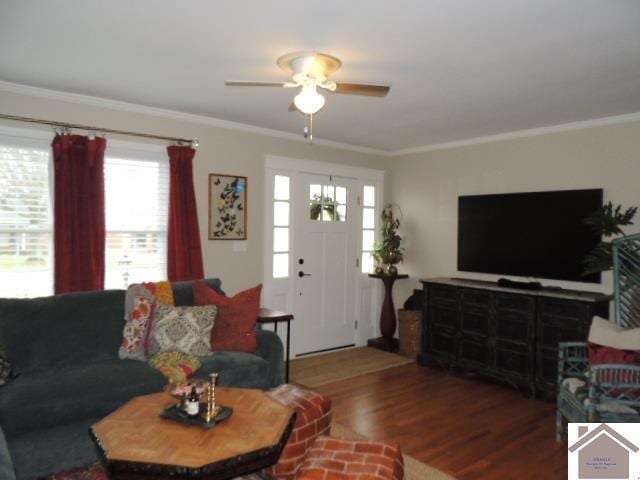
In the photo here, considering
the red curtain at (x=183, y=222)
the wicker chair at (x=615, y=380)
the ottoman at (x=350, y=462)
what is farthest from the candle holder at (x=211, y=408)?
the red curtain at (x=183, y=222)

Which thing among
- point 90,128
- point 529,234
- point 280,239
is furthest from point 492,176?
point 90,128

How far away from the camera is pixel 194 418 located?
6.76 ft

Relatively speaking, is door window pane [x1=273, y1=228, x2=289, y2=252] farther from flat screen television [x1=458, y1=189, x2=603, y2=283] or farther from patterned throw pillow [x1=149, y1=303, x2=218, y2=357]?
flat screen television [x1=458, y1=189, x2=603, y2=283]

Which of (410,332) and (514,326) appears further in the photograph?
(410,332)

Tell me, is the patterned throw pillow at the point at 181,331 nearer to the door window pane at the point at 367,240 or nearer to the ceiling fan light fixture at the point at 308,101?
the ceiling fan light fixture at the point at 308,101

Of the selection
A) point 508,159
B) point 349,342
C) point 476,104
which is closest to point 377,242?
point 349,342

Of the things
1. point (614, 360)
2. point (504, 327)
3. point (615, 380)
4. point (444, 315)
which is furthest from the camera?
point (444, 315)

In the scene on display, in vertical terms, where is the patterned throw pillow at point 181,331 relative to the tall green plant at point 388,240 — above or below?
below

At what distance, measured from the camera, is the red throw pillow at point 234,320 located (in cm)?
349

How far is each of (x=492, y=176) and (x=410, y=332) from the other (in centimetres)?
192

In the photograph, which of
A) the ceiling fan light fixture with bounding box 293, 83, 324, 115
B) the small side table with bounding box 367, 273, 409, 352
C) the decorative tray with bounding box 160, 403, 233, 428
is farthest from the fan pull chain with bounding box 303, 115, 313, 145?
the small side table with bounding box 367, 273, 409, 352

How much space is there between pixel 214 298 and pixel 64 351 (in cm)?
104

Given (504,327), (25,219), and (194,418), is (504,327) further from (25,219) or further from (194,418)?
(25,219)

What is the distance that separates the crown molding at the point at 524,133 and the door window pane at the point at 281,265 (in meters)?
2.02
